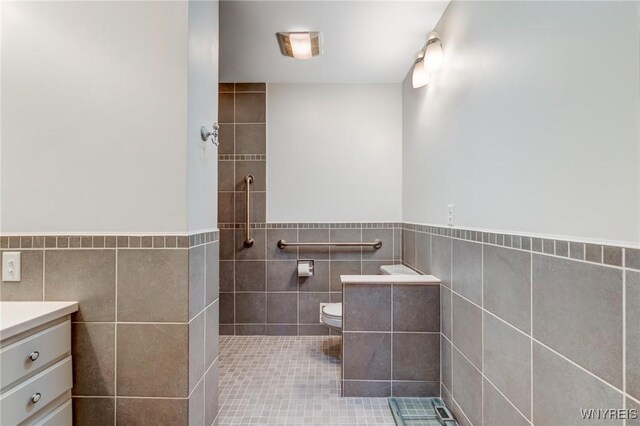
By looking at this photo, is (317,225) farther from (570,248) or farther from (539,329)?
(570,248)

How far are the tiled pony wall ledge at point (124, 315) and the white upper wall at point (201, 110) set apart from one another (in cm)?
22

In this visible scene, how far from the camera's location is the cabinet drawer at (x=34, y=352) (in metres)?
0.96

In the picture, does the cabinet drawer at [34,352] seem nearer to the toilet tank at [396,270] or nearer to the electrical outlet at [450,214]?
the electrical outlet at [450,214]

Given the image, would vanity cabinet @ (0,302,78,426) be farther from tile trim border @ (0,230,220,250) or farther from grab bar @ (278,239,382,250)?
grab bar @ (278,239,382,250)

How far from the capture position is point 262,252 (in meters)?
2.98

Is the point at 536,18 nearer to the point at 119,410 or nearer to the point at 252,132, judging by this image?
the point at 119,410

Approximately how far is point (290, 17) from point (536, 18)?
54.7 inches

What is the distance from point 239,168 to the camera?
300 centimetres

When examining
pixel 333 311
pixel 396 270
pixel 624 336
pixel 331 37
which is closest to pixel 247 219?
pixel 333 311

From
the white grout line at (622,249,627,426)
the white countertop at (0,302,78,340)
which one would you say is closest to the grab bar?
the white countertop at (0,302,78,340)

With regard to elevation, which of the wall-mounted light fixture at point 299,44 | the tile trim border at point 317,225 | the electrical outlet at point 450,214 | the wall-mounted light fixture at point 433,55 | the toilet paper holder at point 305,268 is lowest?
the toilet paper holder at point 305,268

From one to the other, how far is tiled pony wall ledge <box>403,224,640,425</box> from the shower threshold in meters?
0.07


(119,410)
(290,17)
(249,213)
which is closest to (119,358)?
(119,410)

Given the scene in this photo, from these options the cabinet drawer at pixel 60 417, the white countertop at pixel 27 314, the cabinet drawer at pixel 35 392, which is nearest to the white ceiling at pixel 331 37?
the white countertop at pixel 27 314
